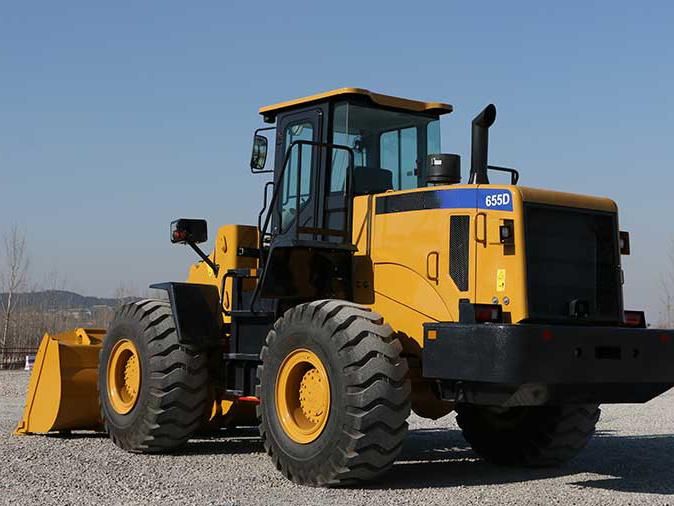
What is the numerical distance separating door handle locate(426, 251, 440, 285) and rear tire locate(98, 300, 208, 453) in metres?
2.80

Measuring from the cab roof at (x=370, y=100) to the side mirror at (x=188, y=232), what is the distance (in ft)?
4.45

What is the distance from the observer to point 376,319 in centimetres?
837

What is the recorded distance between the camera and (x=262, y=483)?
28.2ft

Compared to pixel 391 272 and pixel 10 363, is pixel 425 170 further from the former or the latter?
pixel 10 363

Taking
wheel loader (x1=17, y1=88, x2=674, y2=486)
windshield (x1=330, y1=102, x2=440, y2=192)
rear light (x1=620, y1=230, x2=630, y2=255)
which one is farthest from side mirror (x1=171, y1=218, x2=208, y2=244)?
rear light (x1=620, y1=230, x2=630, y2=255)

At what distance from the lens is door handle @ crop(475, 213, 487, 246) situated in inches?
334

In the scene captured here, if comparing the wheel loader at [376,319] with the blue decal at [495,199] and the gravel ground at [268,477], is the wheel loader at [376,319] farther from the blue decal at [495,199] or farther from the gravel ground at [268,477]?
the gravel ground at [268,477]

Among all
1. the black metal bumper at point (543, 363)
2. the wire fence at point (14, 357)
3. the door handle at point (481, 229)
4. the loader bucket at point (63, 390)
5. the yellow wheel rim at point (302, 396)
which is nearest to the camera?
the black metal bumper at point (543, 363)

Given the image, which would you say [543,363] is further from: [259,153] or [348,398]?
[259,153]

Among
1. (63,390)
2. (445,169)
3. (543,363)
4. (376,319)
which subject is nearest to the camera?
(543,363)

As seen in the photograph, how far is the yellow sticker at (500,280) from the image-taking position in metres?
8.36

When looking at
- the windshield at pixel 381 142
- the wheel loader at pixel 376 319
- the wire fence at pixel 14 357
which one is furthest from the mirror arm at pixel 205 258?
the wire fence at pixel 14 357

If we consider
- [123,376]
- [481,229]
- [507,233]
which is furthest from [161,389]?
[507,233]

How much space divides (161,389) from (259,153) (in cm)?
261
